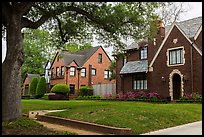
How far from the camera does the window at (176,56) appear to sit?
81.5ft

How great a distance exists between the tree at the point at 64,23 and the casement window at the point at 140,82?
12.3m

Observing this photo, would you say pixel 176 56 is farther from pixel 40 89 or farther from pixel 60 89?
pixel 40 89

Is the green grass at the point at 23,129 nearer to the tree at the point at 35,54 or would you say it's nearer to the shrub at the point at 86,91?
the shrub at the point at 86,91

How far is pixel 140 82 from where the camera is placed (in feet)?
94.4

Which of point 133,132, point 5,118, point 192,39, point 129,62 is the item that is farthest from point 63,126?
point 129,62

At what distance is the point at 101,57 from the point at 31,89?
37.3 feet

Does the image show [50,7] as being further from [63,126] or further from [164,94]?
[164,94]

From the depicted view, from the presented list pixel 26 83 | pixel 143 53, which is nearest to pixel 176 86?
pixel 143 53

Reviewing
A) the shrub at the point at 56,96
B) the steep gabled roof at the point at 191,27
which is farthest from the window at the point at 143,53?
the shrub at the point at 56,96

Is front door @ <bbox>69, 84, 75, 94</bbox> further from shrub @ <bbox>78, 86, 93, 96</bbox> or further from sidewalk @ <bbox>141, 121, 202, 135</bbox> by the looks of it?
sidewalk @ <bbox>141, 121, 202, 135</bbox>

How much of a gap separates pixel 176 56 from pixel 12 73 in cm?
1772

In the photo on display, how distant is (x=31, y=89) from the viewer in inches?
1649

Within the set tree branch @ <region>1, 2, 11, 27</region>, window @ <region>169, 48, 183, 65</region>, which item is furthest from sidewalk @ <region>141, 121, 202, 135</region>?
window @ <region>169, 48, 183, 65</region>

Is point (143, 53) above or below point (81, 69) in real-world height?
above
